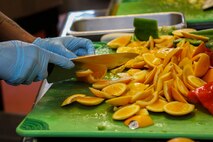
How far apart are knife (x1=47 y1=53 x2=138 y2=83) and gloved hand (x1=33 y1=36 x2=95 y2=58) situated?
0.08 m

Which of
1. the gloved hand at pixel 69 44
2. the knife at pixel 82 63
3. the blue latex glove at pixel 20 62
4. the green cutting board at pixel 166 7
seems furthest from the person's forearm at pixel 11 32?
the green cutting board at pixel 166 7

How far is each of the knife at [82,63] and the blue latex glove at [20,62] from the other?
0.15 meters

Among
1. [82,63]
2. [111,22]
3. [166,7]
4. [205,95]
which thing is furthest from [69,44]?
[166,7]

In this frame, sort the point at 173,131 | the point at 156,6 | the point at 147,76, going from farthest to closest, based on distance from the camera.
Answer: the point at 156,6 < the point at 147,76 < the point at 173,131

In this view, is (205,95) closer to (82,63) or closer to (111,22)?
(82,63)

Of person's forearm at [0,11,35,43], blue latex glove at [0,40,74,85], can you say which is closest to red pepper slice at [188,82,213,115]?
blue latex glove at [0,40,74,85]

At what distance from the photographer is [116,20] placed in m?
2.54

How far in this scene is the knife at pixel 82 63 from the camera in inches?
66.7

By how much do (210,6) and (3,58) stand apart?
151 cm

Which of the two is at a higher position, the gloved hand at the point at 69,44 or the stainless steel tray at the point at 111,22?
the gloved hand at the point at 69,44

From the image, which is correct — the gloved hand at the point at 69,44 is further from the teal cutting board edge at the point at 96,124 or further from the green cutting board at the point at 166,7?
the green cutting board at the point at 166,7

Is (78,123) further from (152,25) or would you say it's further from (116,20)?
(116,20)

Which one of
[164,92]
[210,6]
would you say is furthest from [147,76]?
[210,6]

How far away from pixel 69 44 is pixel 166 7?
105cm
